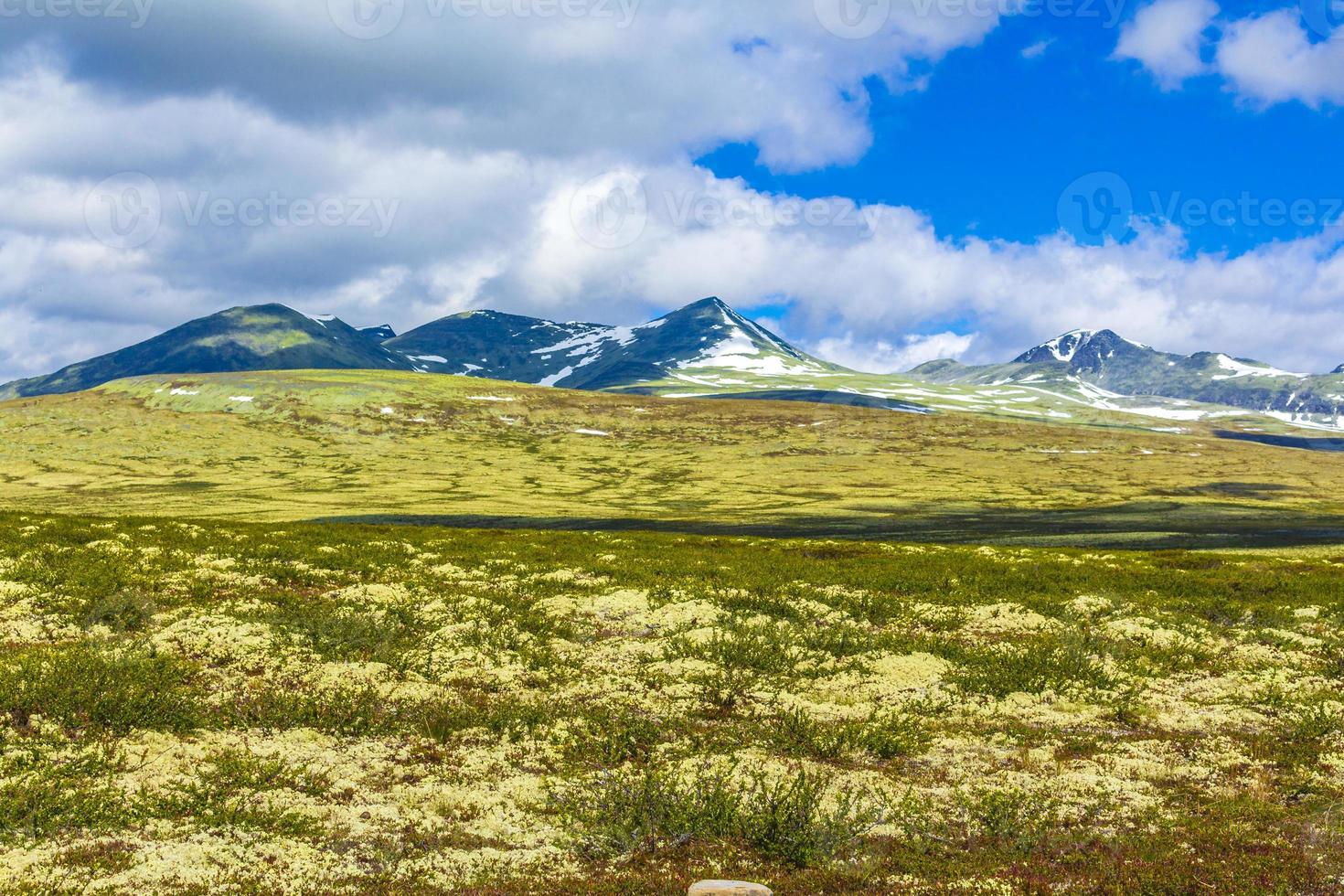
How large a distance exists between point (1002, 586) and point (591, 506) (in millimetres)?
93009

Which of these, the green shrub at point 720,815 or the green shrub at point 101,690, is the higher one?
the green shrub at point 101,690

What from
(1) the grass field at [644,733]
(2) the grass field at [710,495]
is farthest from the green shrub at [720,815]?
(2) the grass field at [710,495]

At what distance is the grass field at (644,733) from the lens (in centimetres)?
1298

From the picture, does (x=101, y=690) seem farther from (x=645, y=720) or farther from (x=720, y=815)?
(x=720, y=815)

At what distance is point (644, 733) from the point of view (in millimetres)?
18672

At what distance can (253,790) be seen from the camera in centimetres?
1524

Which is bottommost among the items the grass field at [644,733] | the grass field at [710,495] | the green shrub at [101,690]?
the grass field at [710,495]

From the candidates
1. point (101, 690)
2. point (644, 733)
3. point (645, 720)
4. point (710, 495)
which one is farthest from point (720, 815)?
point (710, 495)

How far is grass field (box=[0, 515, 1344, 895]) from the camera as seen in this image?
13.0 m

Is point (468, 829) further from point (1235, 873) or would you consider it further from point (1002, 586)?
point (1002, 586)

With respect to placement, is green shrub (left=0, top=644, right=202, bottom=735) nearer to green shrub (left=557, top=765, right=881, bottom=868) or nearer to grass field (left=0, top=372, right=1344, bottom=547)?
green shrub (left=557, top=765, right=881, bottom=868)

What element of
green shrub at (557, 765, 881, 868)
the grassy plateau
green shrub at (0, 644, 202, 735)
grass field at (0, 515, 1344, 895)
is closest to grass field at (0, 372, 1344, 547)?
the grassy plateau

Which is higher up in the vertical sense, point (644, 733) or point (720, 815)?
point (720, 815)

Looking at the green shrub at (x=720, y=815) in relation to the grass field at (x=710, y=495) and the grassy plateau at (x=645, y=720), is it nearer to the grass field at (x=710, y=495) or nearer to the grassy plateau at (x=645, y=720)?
the grassy plateau at (x=645, y=720)
